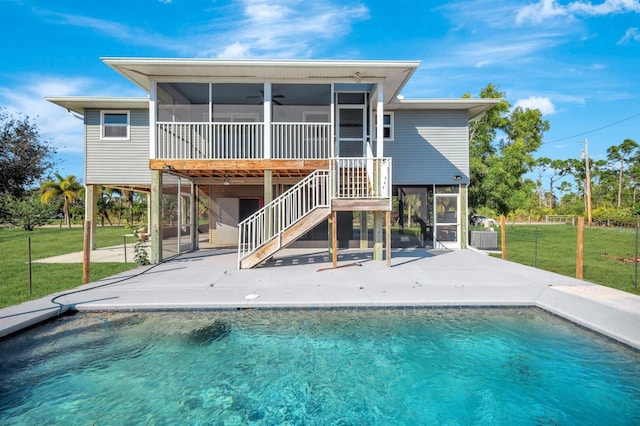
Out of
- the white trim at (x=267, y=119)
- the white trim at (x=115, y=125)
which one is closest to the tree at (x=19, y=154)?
the white trim at (x=115, y=125)

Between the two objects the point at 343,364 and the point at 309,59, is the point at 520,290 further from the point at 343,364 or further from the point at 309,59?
the point at 309,59

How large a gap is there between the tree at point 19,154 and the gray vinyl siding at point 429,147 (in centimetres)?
1337

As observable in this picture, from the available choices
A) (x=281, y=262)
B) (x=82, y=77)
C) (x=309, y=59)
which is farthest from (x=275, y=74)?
(x=82, y=77)

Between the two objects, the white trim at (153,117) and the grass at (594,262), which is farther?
the white trim at (153,117)

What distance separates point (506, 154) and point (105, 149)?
18125 millimetres

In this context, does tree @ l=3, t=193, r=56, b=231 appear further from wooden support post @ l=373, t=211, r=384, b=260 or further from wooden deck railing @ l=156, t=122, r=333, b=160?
wooden support post @ l=373, t=211, r=384, b=260

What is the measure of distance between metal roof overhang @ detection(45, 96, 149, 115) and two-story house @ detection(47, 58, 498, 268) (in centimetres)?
6

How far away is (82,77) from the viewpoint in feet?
62.1

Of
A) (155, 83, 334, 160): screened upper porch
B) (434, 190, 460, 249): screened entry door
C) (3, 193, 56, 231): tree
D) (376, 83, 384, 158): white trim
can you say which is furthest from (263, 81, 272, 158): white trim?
(3, 193, 56, 231): tree

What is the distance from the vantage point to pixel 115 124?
12.8 metres

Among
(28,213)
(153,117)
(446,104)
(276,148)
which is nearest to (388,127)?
(446,104)

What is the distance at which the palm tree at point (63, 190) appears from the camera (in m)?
31.1

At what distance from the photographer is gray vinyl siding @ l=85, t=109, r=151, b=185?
12.7 m

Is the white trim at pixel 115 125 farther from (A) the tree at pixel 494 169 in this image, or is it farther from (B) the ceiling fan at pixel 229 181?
(A) the tree at pixel 494 169
